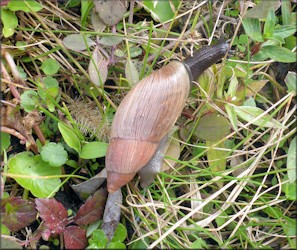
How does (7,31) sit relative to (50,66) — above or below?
above

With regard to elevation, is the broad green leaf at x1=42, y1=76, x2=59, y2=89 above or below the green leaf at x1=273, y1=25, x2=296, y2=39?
below

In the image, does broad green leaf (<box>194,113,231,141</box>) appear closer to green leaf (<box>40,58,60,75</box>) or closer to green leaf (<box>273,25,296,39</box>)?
green leaf (<box>273,25,296,39</box>)

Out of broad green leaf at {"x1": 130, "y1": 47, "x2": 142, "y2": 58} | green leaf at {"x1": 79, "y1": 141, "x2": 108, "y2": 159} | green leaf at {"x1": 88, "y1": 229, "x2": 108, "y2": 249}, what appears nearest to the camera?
green leaf at {"x1": 88, "y1": 229, "x2": 108, "y2": 249}

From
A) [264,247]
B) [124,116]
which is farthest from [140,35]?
[264,247]

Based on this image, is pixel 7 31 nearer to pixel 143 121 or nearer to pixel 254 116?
pixel 143 121

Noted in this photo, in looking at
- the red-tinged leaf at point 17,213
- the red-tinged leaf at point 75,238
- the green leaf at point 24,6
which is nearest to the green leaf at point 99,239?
the red-tinged leaf at point 75,238

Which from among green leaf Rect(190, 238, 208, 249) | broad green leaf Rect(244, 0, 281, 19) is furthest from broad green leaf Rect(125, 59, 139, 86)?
green leaf Rect(190, 238, 208, 249)

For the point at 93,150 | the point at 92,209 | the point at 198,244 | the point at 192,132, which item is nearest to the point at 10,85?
the point at 93,150

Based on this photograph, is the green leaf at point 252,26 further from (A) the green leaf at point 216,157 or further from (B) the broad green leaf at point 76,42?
(B) the broad green leaf at point 76,42

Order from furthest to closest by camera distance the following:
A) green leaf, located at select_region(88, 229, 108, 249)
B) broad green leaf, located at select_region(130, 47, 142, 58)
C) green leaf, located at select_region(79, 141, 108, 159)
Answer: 1. broad green leaf, located at select_region(130, 47, 142, 58)
2. green leaf, located at select_region(79, 141, 108, 159)
3. green leaf, located at select_region(88, 229, 108, 249)
